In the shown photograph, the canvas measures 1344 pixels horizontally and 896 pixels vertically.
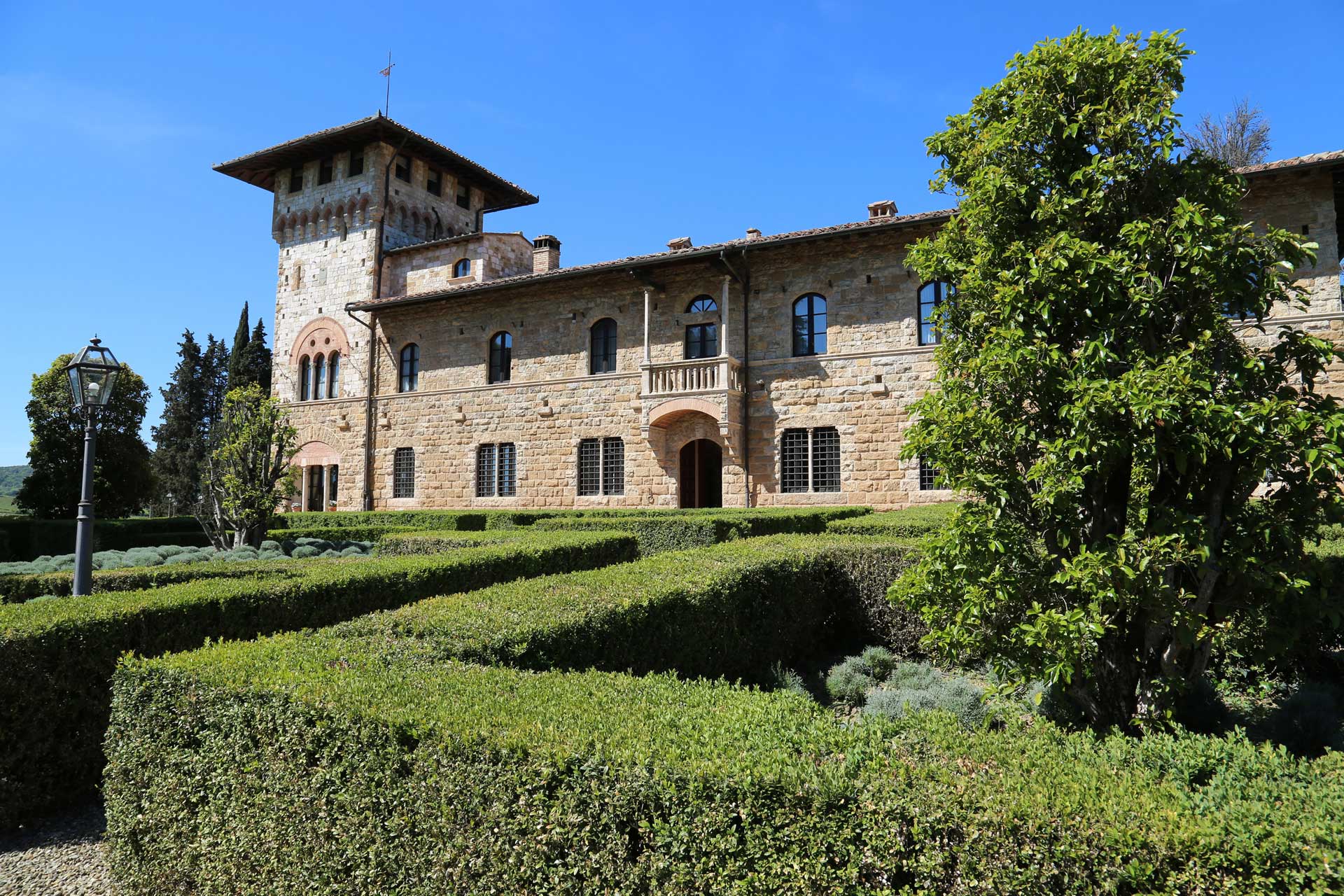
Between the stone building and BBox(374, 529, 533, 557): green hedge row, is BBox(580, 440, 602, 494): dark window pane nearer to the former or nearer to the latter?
the stone building

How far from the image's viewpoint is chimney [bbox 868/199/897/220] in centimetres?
1995

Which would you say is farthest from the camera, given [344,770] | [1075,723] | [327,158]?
[327,158]

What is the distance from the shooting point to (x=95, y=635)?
5.01m

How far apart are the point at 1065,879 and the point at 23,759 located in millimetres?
5736

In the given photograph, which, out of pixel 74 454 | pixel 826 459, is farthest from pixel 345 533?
pixel 74 454

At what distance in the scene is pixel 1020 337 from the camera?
157 inches

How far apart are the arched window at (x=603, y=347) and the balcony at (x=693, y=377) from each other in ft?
5.32

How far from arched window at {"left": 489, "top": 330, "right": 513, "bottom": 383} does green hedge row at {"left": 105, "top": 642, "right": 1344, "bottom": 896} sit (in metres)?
20.7

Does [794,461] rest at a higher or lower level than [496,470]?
higher

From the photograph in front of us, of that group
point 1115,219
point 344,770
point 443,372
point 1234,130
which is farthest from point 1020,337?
point 1234,130

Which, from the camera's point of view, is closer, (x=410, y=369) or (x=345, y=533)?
(x=345, y=533)

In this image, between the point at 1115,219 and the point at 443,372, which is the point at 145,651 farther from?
the point at 443,372

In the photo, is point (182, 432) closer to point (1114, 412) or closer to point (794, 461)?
point (794, 461)

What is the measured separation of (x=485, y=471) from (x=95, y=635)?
19.2 meters
